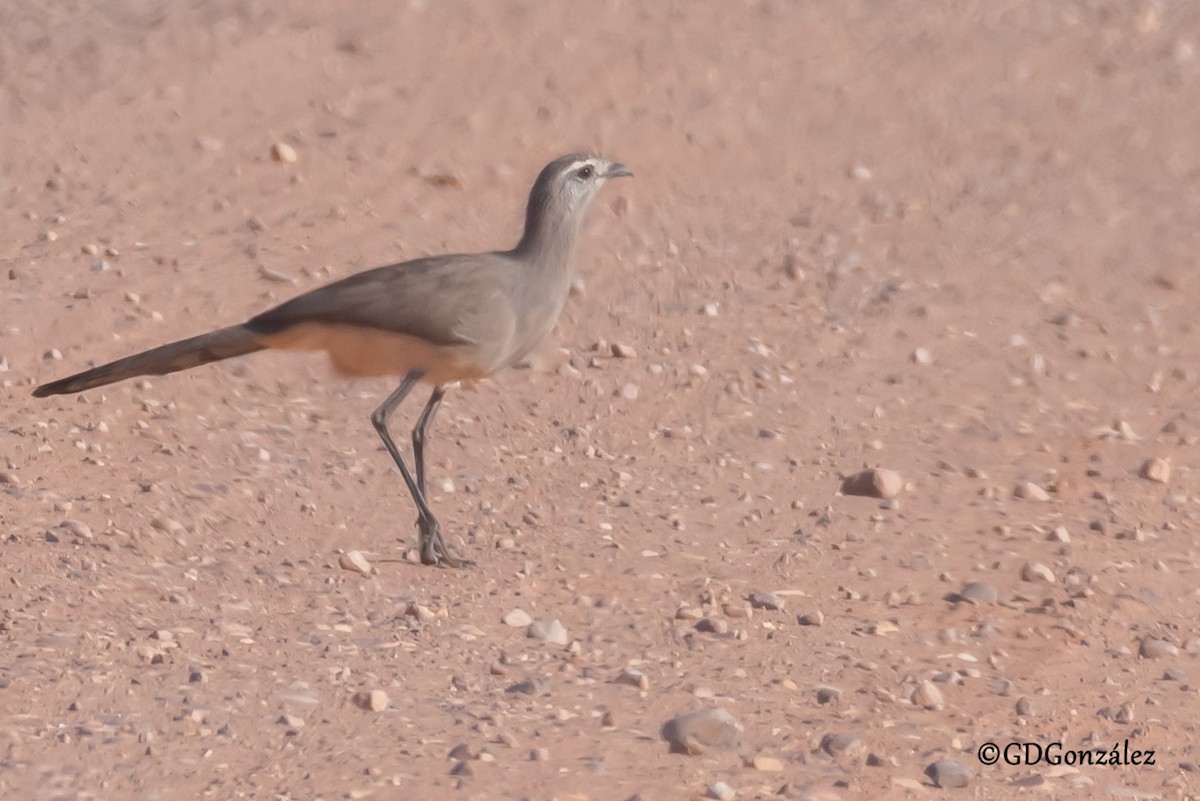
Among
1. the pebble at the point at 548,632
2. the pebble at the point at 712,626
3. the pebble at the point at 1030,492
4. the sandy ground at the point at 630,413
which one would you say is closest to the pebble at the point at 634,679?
the sandy ground at the point at 630,413

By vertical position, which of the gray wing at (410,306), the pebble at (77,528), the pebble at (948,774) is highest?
the gray wing at (410,306)

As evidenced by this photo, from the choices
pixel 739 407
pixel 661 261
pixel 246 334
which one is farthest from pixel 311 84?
pixel 246 334

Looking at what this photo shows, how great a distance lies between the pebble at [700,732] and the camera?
4.79 meters

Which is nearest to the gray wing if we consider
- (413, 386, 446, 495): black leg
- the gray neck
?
the gray neck

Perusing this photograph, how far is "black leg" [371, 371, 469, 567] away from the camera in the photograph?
612 cm

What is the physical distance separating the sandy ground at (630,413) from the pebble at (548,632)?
44mm

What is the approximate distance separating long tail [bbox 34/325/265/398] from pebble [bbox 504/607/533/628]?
1.33m

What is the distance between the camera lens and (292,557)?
610 cm

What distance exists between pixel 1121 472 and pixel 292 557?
3458 millimetres

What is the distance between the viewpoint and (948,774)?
4680mm

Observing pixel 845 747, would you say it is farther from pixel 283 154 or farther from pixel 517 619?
pixel 283 154

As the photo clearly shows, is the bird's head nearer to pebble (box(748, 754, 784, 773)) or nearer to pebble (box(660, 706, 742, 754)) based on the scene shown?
pebble (box(660, 706, 742, 754))

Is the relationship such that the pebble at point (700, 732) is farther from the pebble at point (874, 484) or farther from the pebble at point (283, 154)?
the pebble at point (283, 154)

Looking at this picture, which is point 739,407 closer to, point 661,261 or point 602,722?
point 661,261
